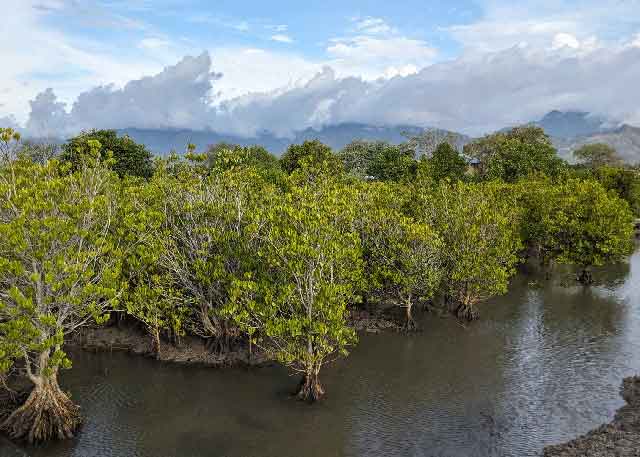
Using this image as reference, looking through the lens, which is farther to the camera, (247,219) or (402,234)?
(402,234)

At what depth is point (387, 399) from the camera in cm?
3400

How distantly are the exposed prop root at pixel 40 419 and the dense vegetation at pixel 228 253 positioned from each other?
0.08 m

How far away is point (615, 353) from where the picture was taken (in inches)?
1644

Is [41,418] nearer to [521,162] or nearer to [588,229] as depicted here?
[588,229]

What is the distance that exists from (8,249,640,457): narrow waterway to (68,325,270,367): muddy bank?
1.01m

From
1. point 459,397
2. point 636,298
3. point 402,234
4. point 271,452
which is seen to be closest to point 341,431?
point 271,452

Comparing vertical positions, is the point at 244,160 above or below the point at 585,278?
above

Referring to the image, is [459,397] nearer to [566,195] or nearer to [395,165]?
[566,195]

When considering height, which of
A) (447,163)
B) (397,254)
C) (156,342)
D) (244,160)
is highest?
(447,163)

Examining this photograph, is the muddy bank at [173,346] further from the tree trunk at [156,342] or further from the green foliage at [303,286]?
the green foliage at [303,286]

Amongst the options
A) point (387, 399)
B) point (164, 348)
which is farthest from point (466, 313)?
point (164, 348)

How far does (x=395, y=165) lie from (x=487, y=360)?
274 ft

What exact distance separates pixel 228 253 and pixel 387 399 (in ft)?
49.4

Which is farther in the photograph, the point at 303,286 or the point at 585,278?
the point at 585,278
